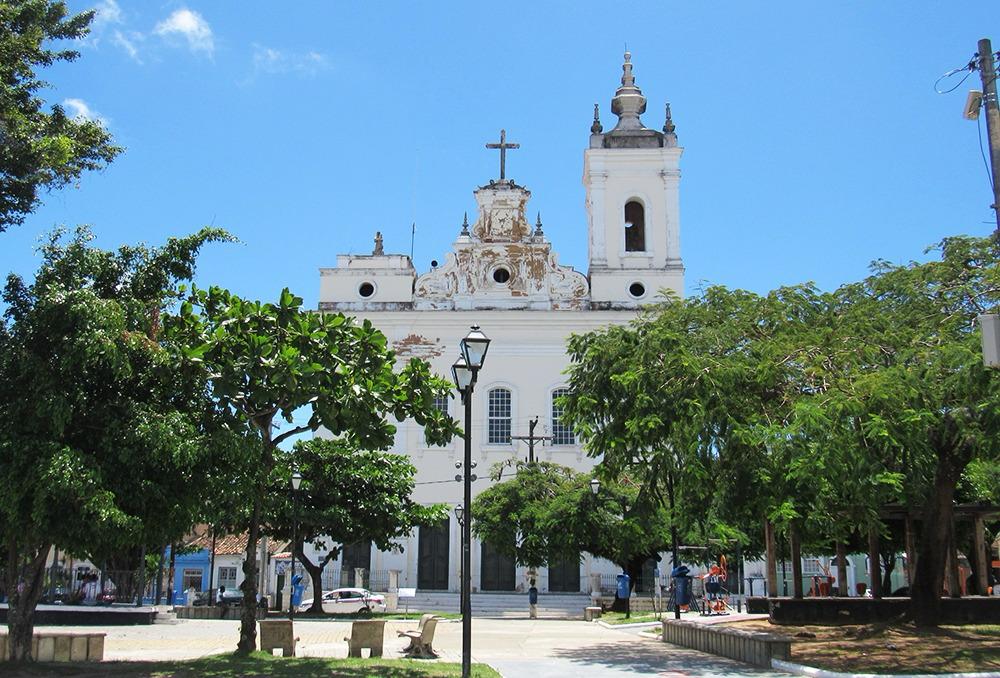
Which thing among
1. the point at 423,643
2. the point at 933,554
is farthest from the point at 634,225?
the point at 423,643

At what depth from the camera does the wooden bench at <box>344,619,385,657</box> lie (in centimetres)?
1408

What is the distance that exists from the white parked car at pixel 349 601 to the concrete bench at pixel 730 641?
14.8 m

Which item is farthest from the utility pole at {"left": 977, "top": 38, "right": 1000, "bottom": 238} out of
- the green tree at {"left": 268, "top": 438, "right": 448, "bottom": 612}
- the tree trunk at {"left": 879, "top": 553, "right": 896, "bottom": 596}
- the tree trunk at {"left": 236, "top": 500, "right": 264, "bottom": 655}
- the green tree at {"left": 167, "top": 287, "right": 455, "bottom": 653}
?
the tree trunk at {"left": 879, "top": 553, "right": 896, "bottom": 596}

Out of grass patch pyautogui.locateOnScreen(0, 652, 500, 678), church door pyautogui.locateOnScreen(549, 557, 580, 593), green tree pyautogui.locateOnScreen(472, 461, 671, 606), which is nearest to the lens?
grass patch pyautogui.locateOnScreen(0, 652, 500, 678)

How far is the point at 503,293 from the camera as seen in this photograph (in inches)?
1510

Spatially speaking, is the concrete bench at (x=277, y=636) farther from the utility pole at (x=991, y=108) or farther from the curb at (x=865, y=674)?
the utility pole at (x=991, y=108)

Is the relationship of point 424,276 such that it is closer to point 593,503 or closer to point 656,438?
point 593,503

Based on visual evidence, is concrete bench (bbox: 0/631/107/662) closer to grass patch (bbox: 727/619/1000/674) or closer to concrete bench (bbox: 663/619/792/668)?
concrete bench (bbox: 663/619/792/668)

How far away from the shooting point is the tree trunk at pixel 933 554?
51.0 ft

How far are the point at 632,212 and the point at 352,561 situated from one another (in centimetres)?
1740

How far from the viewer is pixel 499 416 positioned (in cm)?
3803

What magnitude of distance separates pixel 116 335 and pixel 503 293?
2702 cm

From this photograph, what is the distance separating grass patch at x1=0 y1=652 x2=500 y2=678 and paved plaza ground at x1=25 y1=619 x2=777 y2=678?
102cm

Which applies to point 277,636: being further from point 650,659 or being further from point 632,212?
point 632,212
